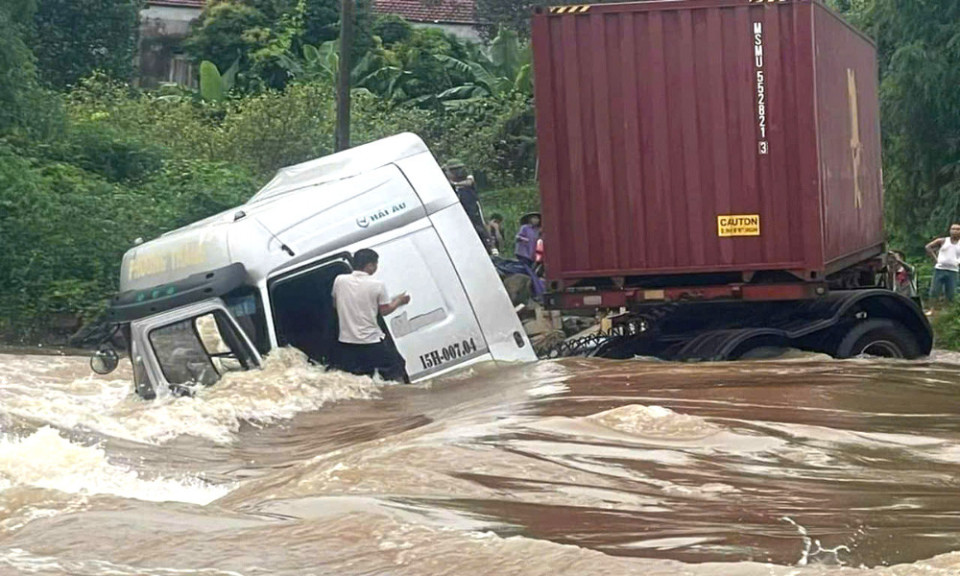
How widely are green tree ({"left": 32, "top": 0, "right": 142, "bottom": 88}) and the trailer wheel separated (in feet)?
83.8

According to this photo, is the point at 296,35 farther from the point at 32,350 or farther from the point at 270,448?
the point at 270,448

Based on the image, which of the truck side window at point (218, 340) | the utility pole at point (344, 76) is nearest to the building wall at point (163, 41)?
the utility pole at point (344, 76)

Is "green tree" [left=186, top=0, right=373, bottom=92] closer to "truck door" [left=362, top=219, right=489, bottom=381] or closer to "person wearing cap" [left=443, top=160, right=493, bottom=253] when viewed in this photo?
"person wearing cap" [left=443, top=160, right=493, bottom=253]

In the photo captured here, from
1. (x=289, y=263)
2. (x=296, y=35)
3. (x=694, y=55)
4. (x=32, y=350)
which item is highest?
(x=296, y=35)

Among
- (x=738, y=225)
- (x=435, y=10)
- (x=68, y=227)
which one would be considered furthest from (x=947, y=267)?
(x=435, y=10)

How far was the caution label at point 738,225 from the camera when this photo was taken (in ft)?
35.8

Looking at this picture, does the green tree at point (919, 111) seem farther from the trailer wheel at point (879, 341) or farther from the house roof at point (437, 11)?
the house roof at point (437, 11)

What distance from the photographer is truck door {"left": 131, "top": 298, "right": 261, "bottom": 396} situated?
990cm

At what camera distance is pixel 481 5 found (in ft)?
134

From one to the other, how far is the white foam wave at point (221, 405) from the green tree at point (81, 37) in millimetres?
24195

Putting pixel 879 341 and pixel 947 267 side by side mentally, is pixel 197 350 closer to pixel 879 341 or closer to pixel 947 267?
pixel 879 341

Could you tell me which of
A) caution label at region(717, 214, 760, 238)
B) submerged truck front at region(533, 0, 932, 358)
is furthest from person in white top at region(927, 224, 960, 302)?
caution label at region(717, 214, 760, 238)

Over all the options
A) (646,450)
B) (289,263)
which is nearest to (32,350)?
(289,263)

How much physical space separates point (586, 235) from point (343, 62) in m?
9.72
